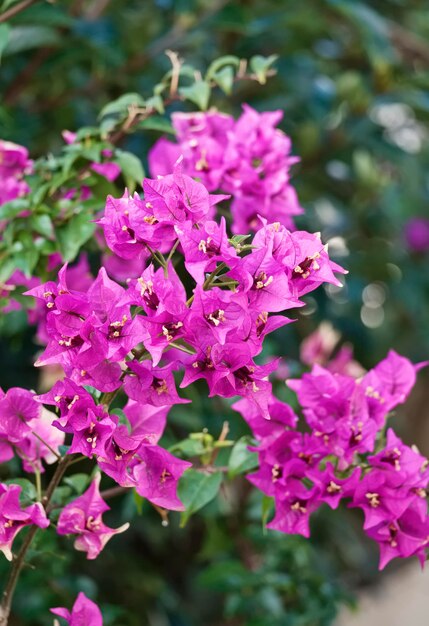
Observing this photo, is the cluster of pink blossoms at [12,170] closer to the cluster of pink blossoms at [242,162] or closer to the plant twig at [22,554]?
the cluster of pink blossoms at [242,162]

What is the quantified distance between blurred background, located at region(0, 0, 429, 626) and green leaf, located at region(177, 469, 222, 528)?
0.29 m

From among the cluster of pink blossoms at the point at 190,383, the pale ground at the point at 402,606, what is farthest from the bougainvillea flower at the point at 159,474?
the pale ground at the point at 402,606

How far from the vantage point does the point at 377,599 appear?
7.00 feet

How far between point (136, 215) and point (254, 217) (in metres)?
0.28

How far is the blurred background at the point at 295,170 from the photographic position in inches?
50.0

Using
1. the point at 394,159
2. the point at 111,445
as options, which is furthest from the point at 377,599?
the point at 111,445

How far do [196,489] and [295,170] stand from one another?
992 mm

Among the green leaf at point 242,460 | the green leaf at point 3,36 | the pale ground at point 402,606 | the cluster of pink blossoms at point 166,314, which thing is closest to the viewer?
the cluster of pink blossoms at point 166,314

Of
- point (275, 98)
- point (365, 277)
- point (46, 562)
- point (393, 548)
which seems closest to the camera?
point (393, 548)

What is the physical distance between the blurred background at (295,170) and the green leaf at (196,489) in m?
0.29

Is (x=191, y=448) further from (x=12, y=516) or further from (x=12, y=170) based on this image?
(x=12, y=170)

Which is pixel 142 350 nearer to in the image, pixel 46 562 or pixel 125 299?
pixel 125 299

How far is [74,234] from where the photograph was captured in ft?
2.80

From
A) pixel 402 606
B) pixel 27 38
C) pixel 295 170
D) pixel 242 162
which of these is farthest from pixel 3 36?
pixel 402 606
